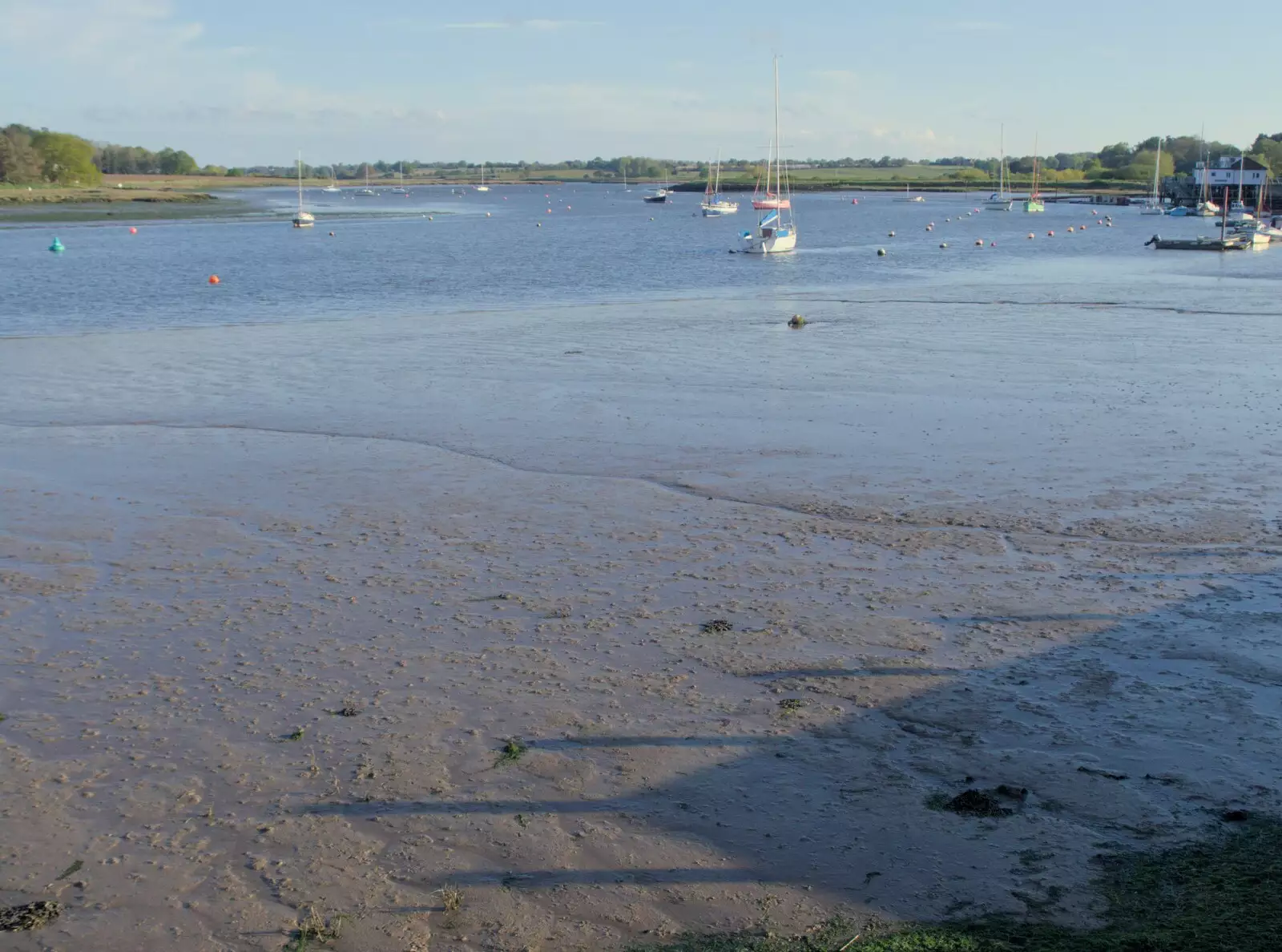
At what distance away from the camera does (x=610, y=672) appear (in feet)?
30.6

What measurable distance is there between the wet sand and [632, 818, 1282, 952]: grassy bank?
0.17 m

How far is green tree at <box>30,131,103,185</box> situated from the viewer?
583 feet

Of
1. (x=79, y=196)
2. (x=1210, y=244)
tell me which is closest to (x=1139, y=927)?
(x=1210, y=244)

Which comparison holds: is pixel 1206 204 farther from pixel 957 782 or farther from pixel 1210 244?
pixel 957 782

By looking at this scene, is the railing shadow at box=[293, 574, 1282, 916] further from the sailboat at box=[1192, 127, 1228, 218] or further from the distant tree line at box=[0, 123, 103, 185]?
the distant tree line at box=[0, 123, 103, 185]

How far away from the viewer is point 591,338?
30.0 metres

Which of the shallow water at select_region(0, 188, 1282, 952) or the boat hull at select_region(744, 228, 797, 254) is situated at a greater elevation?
the boat hull at select_region(744, 228, 797, 254)

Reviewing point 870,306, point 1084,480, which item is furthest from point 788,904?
point 870,306

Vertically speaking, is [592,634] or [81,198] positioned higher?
[81,198]

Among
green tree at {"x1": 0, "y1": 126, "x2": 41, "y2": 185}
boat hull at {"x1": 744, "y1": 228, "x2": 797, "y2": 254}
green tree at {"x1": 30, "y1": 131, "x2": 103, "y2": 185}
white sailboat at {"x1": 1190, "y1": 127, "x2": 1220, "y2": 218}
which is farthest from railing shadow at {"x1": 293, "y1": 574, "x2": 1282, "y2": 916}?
green tree at {"x1": 30, "y1": 131, "x2": 103, "y2": 185}

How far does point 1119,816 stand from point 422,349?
23143mm

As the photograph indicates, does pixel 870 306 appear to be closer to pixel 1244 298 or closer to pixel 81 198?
pixel 1244 298

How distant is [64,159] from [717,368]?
184428 mm

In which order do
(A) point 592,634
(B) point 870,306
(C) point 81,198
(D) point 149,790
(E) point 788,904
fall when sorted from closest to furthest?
(E) point 788,904, (D) point 149,790, (A) point 592,634, (B) point 870,306, (C) point 81,198
